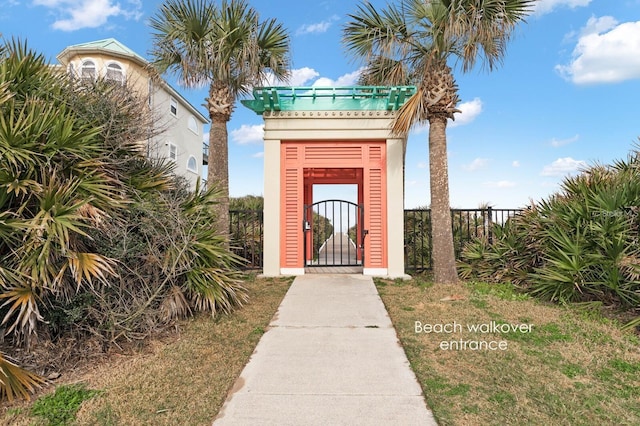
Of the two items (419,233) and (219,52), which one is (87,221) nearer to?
(219,52)

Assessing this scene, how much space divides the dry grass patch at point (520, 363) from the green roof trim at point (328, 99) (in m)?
5.24

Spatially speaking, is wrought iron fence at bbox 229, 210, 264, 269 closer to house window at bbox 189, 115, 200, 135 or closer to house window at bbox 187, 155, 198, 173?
house window at bbox 187, 155, 198, 173

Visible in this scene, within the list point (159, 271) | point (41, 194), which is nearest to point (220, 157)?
point (159, 271)

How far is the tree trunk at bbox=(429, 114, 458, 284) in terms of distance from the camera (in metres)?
8.45

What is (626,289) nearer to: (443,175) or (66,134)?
(443,175)

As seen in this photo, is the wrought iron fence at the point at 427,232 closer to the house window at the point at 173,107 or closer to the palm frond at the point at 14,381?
the palm frond at the point at 14,381

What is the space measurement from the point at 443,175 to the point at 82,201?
7.30m

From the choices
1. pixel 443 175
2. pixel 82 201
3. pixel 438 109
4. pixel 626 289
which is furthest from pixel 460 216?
pixel 82 201

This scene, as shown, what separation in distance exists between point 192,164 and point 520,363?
24899 millimetres

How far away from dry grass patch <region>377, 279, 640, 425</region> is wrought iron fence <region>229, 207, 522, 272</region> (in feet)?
12.1

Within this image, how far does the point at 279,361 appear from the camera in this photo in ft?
13.9

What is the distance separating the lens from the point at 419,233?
11148mm

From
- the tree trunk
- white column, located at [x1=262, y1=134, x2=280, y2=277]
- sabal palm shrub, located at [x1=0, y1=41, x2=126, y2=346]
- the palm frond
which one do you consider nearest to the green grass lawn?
the palm frond

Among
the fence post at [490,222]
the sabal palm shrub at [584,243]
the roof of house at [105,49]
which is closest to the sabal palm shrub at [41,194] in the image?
the sabal palm shrub at [584,243]
